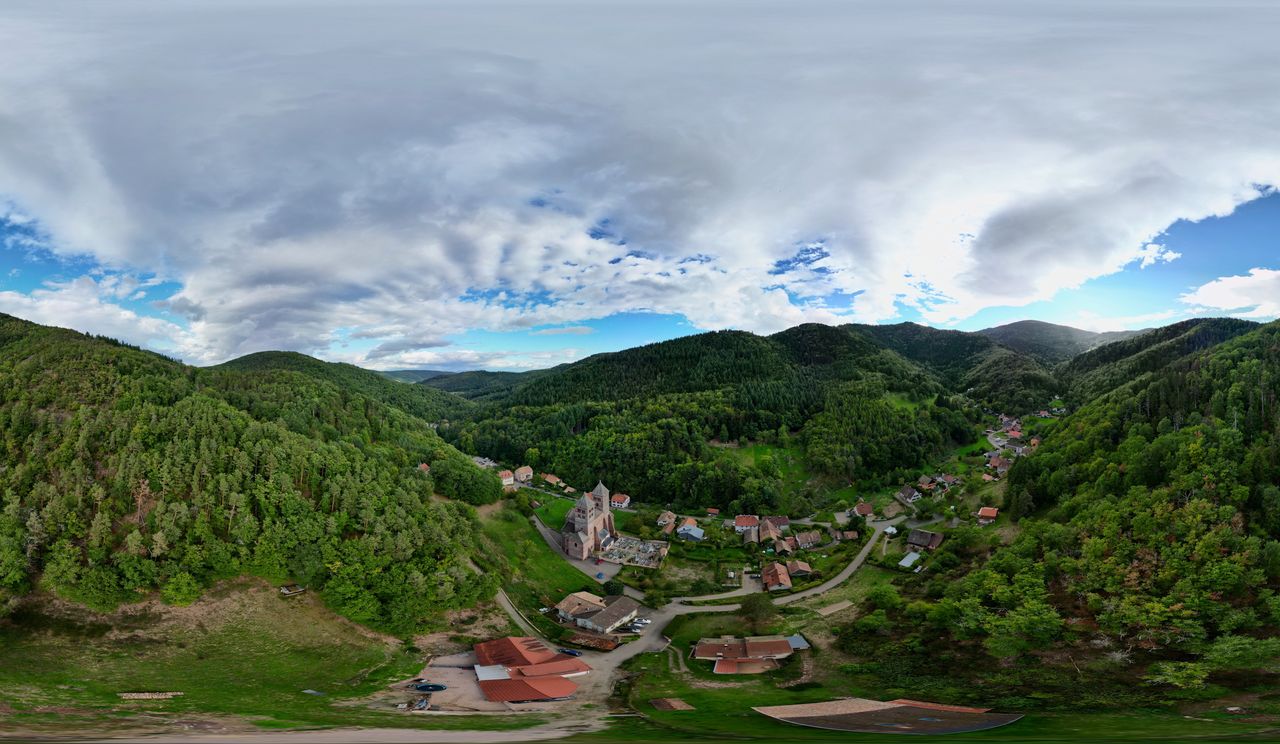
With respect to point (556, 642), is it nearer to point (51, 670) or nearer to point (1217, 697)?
point (51, 670)

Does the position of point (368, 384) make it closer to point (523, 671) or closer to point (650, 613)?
point (650, 613)

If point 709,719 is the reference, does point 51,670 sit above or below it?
above

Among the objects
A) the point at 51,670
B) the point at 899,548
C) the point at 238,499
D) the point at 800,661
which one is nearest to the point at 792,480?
the point at 899,548

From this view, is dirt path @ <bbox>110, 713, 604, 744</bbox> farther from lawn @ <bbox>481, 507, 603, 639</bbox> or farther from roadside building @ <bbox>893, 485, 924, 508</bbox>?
roadside building @ <bbox>893, 485, 924, 508</bbox>

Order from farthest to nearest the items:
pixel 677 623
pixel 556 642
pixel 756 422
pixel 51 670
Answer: pixel 756 422 < pixel 677 623 < pixel 556 642 < pixel 51 670

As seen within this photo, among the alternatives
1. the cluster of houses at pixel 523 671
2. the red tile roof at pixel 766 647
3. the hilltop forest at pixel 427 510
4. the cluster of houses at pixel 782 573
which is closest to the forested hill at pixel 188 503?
the hilltop forest at pixel 427 510

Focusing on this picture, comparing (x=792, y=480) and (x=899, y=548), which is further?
(x=792, y=480)

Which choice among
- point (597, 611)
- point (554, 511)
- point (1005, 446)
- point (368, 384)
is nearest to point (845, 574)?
point (597, 611)
